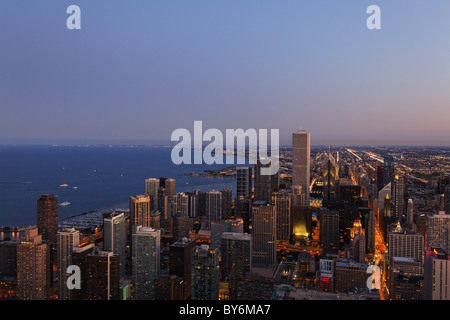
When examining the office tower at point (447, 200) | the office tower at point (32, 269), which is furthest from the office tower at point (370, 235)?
the office tower at point (32, 269)

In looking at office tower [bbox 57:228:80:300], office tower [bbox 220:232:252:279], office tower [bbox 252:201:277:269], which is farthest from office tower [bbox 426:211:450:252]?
office tower [bbox 57:228:80:300]

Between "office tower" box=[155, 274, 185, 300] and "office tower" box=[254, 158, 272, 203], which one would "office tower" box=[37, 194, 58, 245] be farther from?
"office tower" box=[254, 158, 272, 203]

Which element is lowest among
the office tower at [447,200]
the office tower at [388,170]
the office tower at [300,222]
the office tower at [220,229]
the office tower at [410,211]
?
the office tower at [300,222]

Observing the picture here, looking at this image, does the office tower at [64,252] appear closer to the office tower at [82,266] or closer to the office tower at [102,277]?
the office tower at [82,266]

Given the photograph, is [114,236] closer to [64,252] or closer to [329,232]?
[64,252]
